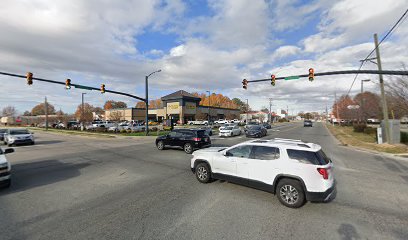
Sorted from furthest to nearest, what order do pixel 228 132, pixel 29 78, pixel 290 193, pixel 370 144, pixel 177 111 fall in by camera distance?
pixel 177 111 → pixel 228 132 → pixel 370 144 → pixel 29 78 → pixel 290 193

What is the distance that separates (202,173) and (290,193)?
2912 millimetres

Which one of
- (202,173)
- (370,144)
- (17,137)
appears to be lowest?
(370,144)

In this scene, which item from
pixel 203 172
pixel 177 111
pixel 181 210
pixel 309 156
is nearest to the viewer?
pixel 181 210

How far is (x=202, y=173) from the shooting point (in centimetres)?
690

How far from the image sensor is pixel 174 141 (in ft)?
44.7

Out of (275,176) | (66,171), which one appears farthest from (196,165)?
(66,171)

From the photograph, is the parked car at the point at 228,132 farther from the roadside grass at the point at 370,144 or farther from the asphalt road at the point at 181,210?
the asphalt road at the point at 181,210

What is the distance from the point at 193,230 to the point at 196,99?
222 ft

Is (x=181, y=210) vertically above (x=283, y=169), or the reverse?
(x=283, y=169)

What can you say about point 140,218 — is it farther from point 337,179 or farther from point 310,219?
point 337,179

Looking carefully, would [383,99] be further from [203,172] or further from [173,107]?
[173,107]

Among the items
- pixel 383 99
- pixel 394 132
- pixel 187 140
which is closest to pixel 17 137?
pixel 187 140

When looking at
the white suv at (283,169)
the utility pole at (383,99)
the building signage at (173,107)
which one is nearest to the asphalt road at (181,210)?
the white suv at (283,169)

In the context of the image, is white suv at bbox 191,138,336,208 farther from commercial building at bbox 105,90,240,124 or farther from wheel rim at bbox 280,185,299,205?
commercial building at bbox 105,90,240,124
